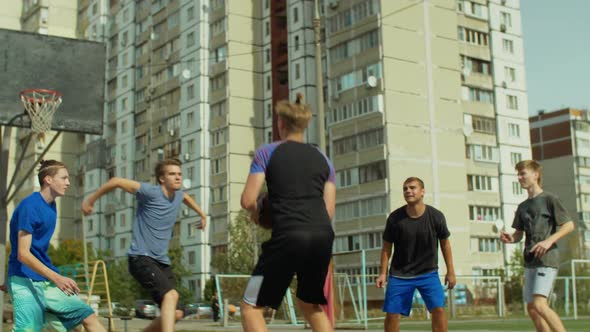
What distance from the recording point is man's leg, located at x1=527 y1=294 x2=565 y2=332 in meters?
8.84

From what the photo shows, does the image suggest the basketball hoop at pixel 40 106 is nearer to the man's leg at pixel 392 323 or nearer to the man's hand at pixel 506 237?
the man's leg at pixel 392 323

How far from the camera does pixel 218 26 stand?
73375 mm

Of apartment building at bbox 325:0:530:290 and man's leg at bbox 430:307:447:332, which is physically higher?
apartment building at bbox 325:0:530:290

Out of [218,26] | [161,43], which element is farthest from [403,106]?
[161,43]

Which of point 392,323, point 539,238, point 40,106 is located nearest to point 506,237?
point 539,238

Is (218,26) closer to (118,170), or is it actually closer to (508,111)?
(118,170)

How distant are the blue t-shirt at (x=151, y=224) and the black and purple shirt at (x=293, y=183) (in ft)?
9.58

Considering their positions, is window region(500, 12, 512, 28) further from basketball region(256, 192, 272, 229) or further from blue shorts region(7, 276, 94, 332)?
basketball region(256, 192, 272, 229)

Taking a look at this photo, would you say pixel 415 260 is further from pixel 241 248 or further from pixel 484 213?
pixel 484 213

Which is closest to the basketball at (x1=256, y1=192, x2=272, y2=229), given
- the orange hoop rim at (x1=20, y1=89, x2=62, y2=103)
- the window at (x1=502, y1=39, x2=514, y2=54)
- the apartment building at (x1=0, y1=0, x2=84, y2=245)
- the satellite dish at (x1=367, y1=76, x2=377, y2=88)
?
the orange hoop rim at (x1=20, y1=89, x2=62, y2=103)

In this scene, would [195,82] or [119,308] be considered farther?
[195,82]

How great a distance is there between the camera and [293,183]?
618cm

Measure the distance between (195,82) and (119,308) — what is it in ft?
158

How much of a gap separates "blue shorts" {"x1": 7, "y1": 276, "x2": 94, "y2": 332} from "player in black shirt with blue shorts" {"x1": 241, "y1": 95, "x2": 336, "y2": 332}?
2.23 metres
